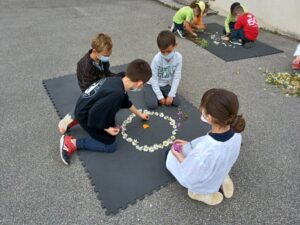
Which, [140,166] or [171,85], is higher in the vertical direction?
[171,85]

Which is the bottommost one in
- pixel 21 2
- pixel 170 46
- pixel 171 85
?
pixel 21 2

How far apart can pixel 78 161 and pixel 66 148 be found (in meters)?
0.16

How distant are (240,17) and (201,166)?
13.7 ft

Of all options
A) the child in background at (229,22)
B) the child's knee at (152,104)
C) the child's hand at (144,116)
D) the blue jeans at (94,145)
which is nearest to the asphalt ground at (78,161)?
the blue jeans at (94,145)

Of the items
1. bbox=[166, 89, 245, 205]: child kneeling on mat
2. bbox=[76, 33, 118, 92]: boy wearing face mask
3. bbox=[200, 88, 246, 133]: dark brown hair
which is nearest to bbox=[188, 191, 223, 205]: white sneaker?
bbox=[166, 89, 245, 205]: child kneeling on mat

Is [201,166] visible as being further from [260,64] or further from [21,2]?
[21,2]

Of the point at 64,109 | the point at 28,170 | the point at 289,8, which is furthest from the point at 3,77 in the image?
the point at 289,8

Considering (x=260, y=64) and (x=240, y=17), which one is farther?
(x=240, y=17)

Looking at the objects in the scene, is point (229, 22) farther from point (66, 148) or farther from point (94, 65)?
point (66, 148)

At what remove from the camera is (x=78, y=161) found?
243 cm

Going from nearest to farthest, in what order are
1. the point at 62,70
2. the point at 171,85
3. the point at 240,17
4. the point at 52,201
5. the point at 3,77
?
the point at 52,201 → the point at 171,85 → the point at 3,77 → the point at 62,70 → the point at 240,17

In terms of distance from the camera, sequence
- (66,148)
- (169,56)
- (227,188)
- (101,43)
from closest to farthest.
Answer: (227,188), (66,148), (101,43), (169,56)

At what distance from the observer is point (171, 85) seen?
131 inches

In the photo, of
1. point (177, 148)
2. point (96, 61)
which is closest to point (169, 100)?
point (96, 61)
